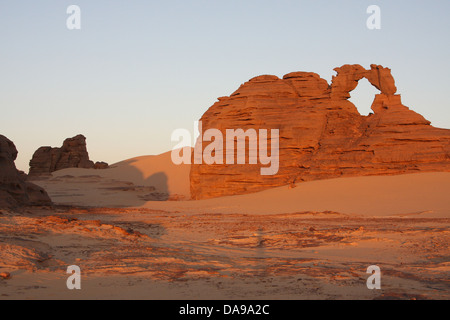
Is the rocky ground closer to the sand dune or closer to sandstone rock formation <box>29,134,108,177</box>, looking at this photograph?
the sand dune

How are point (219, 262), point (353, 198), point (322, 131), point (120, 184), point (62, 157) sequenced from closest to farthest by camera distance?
point (219, 262)
point (353, 198)
point (322, 131)
point (120, 184)
point (62, 157)

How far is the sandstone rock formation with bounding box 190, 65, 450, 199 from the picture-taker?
25.9 meters

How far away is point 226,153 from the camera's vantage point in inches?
1184

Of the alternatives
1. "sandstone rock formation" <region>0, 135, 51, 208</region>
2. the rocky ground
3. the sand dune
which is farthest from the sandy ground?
the sand dune

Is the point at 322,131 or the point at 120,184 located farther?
the point at 120,184

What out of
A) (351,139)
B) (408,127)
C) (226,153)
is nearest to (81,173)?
(226,153)

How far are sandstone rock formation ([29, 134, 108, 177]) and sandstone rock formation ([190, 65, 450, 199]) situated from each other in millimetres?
28027

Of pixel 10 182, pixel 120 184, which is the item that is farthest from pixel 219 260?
pixel 120 184

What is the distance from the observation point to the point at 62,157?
184ft

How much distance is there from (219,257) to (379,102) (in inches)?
889

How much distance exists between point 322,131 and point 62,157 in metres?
36.9

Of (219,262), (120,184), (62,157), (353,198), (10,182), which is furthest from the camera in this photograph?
(62,157)

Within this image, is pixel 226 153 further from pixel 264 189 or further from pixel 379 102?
pixel 379 102

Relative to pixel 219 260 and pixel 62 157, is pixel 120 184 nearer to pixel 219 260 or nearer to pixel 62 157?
pixel 62 157
